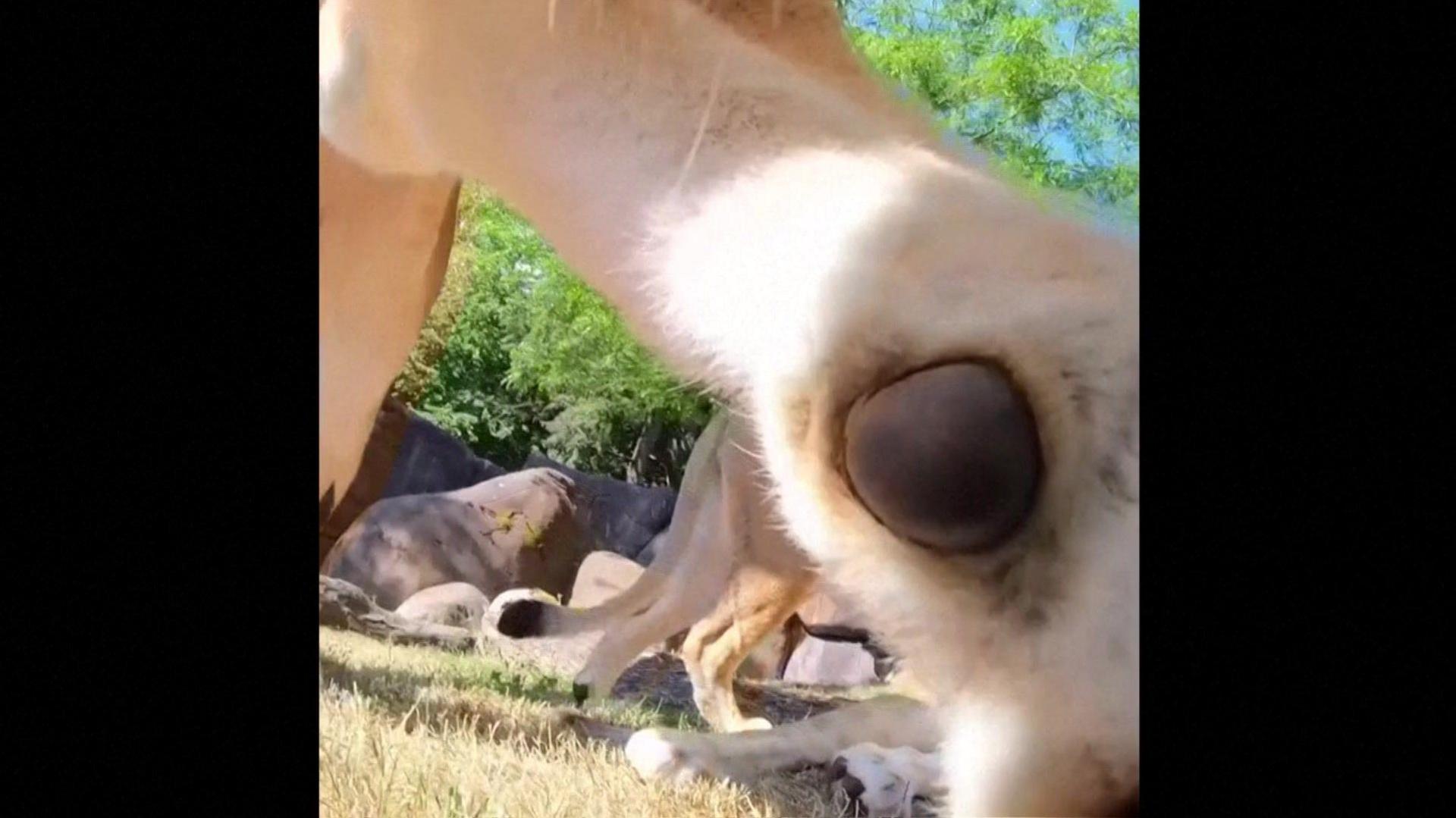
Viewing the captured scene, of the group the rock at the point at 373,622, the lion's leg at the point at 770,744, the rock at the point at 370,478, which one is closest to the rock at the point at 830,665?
the lion's leg at the point at 770,744

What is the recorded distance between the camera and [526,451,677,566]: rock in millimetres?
1417

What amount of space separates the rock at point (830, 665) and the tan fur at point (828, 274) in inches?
2.4

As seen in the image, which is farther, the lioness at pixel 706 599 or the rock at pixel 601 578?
the rock at pixel 601 578

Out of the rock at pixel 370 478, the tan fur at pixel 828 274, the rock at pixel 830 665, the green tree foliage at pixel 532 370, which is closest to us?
the tan fur at pixel 828 274

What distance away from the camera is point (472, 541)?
1467mm

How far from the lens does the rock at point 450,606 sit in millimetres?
1466

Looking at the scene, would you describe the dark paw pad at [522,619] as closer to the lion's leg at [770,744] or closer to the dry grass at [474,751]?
the dry grass at [474,751]

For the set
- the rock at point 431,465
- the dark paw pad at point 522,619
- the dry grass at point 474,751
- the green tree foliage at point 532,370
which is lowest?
the dry grass at point 474,751

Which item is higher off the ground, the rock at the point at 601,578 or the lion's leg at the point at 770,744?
the rock at the point at 601,578

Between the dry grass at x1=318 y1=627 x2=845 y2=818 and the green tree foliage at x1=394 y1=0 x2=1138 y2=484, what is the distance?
0.24 meters

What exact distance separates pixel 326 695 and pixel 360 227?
499mm

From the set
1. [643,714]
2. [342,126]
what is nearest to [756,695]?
[643,714]

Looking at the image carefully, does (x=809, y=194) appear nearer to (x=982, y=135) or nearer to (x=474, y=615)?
(x=982, y=135)

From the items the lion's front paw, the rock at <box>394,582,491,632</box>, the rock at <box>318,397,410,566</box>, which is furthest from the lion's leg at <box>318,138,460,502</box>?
the lion's front paw
